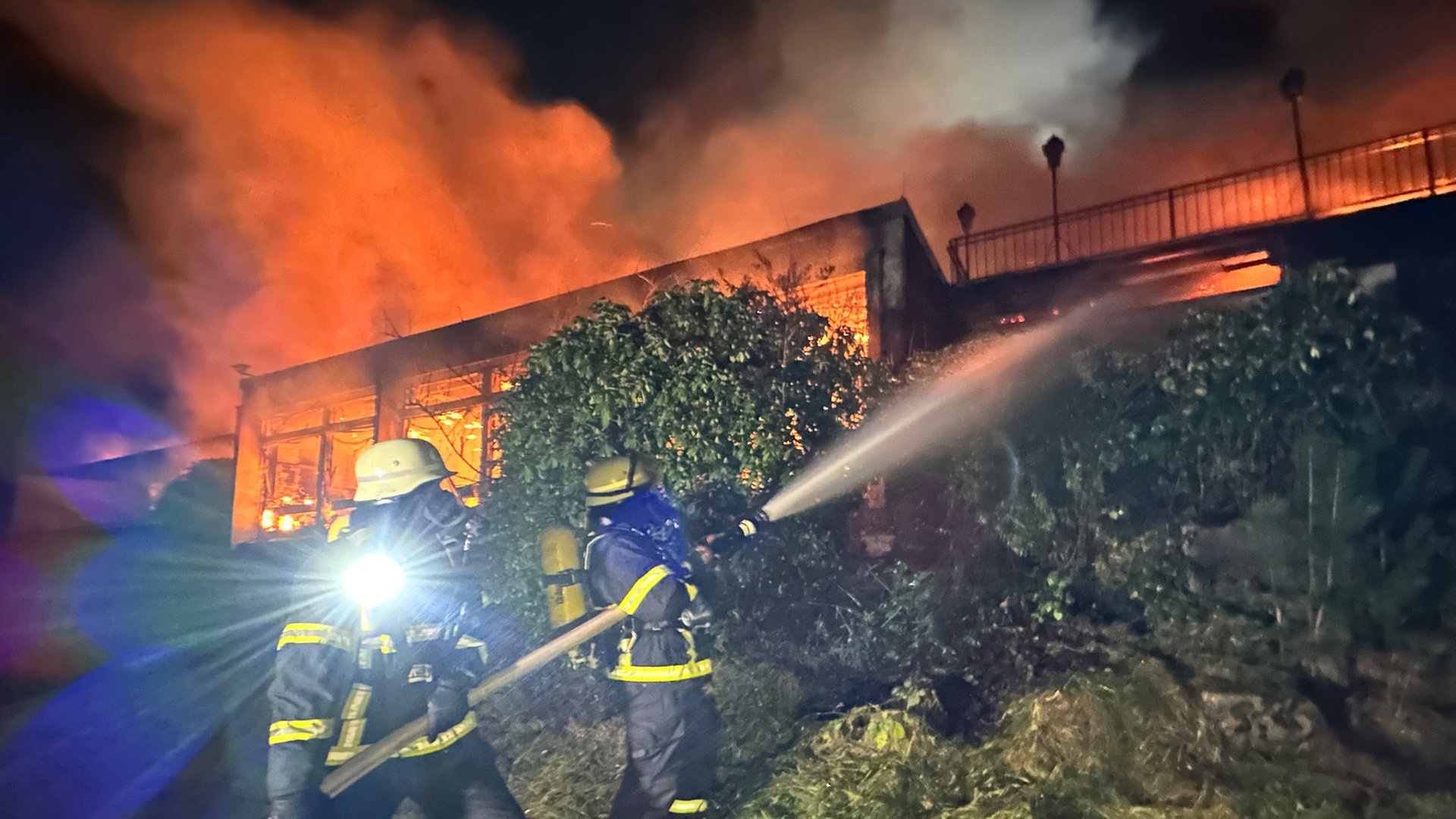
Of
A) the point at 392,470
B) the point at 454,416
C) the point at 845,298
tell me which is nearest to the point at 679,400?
the point at 392,470

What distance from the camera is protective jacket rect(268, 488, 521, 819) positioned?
3.20 m

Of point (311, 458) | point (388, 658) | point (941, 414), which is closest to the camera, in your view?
point (388, 658)

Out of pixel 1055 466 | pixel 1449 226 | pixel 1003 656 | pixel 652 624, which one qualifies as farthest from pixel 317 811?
pixel 1449 226

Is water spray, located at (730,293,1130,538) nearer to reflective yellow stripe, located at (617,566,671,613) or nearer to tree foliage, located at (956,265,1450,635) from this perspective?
tree foliage, located at (956,265,1450,635)

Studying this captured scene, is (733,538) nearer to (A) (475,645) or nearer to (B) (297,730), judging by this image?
(A) (475,645)

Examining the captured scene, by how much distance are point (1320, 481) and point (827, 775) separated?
9.59 ft

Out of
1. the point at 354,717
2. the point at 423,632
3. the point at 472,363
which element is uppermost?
the point at 472,363

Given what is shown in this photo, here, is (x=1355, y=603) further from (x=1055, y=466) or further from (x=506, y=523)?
(x=506, y=523)

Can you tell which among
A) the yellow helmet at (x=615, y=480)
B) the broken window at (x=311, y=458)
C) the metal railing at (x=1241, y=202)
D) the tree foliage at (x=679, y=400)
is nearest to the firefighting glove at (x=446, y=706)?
the yellow helmet at (x=615, y=480)

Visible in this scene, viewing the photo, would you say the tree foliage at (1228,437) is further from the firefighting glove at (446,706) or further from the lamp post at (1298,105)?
the lamp post at (1298,105)

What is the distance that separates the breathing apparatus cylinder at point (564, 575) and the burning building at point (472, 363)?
3.54ft

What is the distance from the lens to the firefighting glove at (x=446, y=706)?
3.51 meters

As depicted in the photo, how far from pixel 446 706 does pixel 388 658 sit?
1.07 feet

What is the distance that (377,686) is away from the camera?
3.53 m
